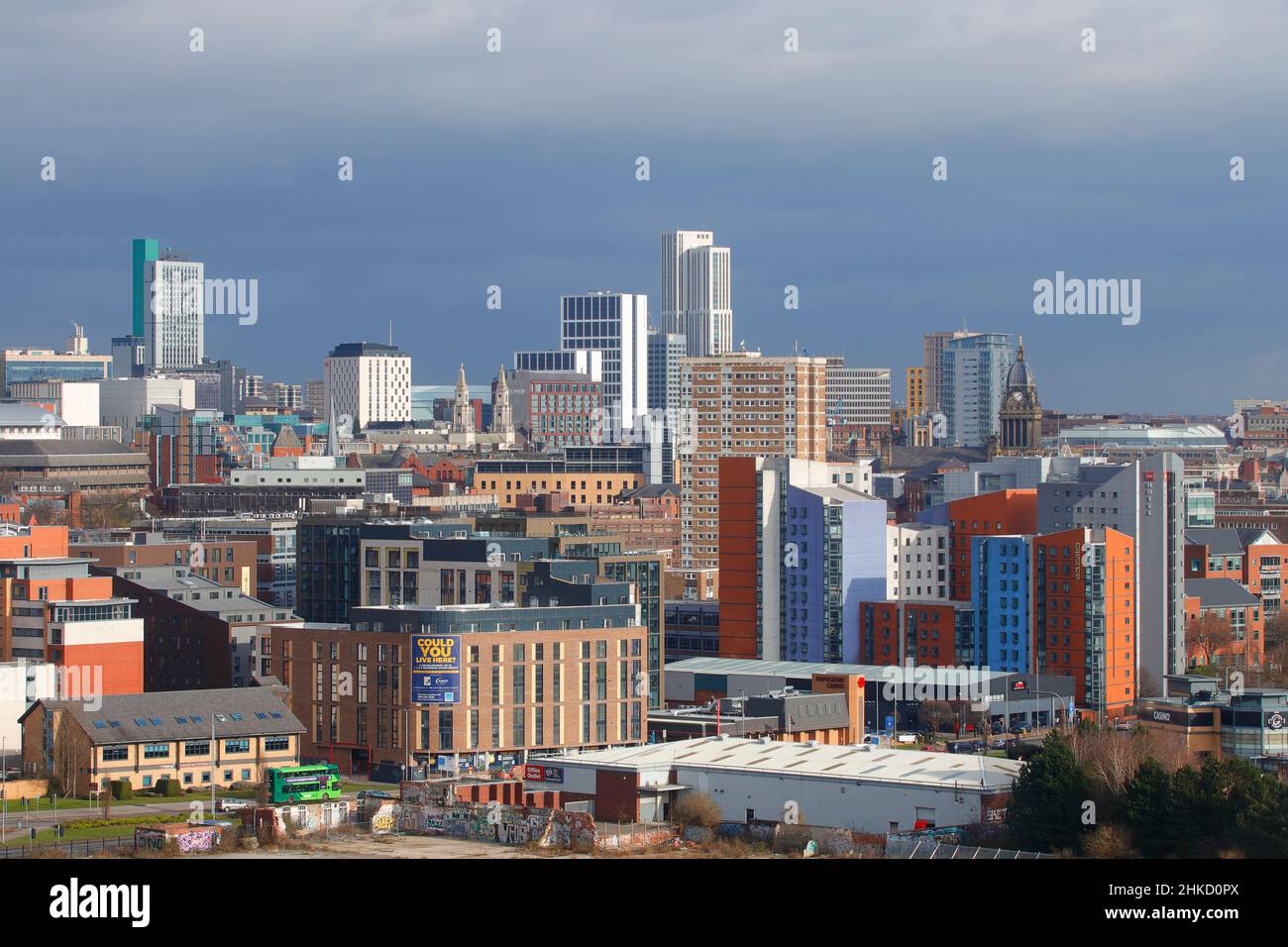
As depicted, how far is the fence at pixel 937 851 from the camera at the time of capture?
102ft

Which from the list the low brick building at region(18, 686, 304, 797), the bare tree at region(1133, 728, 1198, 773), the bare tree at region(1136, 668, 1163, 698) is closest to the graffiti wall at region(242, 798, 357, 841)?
the low brick building at region(18, 686, 304, 797)

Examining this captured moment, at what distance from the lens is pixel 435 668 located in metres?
43.6

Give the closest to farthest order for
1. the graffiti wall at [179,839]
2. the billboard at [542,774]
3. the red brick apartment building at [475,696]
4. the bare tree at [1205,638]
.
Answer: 1. the graffiti wall at [179,839]
2. the billboard at [542,774]
3. the red brick apartment building at [475,696]
4. the bare tree at [1205,638]

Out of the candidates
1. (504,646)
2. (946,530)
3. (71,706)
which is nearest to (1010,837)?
(504,646)

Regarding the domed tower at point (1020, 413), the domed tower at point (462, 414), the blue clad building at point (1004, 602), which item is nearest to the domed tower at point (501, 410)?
the domed tower at point (462, 414)

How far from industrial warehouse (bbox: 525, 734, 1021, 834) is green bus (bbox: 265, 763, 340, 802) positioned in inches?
143

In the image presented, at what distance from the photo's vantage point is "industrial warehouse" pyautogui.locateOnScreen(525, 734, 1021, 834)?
3512 cm

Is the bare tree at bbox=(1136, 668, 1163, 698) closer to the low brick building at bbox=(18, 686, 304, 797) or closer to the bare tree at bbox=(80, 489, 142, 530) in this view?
the low brick building at bbox=(18, 686, 304, 797)

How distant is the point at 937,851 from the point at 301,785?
1249 cm

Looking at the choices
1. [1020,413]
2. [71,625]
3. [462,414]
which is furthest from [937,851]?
[462,414]

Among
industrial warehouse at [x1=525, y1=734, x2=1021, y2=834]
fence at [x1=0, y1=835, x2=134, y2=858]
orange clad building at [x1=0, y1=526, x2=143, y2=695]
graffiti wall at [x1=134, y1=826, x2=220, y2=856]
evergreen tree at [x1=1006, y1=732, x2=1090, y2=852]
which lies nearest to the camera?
fence at [x1=0, y1=835, x2=134, y2=858]

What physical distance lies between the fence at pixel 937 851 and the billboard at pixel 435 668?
1307 centimetres

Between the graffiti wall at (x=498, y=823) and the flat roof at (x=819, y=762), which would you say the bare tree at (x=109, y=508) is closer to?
the flat roof at (x=819, y=762)
